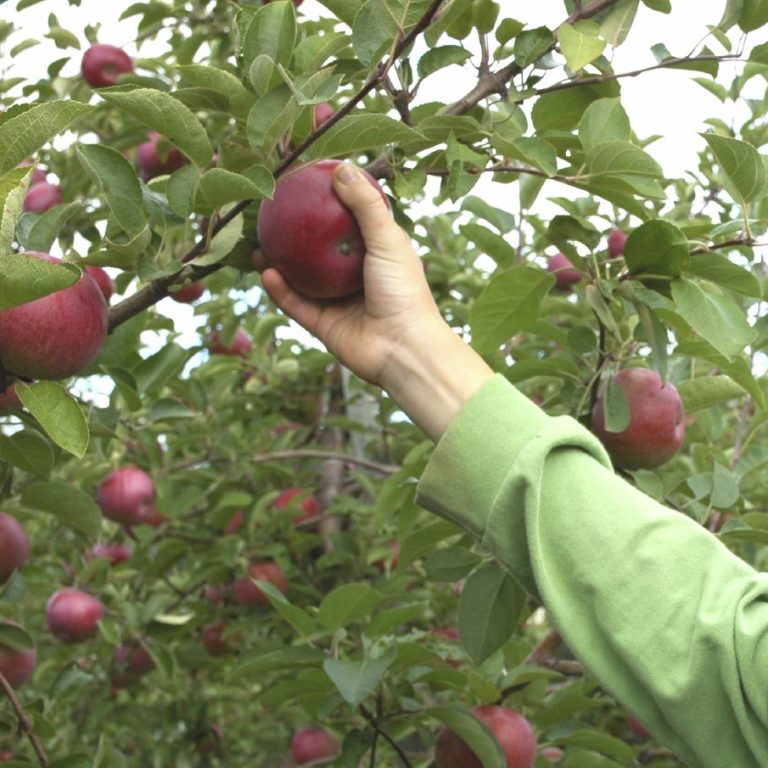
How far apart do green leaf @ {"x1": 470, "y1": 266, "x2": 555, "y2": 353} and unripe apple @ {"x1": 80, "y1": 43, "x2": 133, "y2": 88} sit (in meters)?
1.59

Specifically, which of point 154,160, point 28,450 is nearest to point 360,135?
point 28,450

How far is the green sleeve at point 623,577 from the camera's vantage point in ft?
3.18

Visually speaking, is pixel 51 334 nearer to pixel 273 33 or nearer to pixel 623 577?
pixel 273 33

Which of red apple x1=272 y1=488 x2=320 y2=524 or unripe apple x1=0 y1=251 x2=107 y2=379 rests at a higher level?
unripe apple x1=0 y1=251 x2=107 y2=379

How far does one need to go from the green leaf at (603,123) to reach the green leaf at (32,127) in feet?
2.30

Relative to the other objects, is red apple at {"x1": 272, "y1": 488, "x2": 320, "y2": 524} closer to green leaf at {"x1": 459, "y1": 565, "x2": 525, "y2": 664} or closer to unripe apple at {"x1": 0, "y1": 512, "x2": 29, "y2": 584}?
unripe apple at {"x1": 0, "y1": 512, "x2": 29, "y2": 584}

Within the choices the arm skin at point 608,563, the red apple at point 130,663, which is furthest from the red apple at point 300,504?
the arm skin at point 608,563

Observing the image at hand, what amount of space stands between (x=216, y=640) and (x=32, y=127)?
7.66ft

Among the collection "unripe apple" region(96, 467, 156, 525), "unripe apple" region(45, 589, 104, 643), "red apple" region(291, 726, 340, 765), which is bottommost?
"red apple" region(291, 726, 340, 765)

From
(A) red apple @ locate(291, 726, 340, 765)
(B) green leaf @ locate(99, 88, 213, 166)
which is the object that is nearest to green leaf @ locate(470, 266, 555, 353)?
(B) green leaf @ locate(99, 88, 213, 166)

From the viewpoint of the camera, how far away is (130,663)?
2.94 metres

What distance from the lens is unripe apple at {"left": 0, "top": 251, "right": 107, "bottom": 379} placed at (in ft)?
3.91

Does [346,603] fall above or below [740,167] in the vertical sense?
below

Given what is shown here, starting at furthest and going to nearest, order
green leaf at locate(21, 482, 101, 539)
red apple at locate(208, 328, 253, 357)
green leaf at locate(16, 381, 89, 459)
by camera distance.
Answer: red apple at locate(208, 328, 253, 357) < green leaf at locate(21, 482, 101, 539) < green leaf at locate(16, 381, 89, 459)
